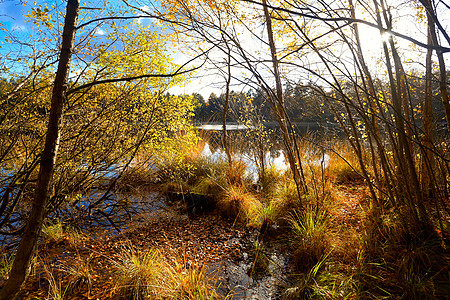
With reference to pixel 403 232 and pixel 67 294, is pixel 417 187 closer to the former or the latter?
pixel 403 232

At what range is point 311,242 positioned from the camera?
2.61 meters

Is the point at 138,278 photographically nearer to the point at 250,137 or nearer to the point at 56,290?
the point at 56,290

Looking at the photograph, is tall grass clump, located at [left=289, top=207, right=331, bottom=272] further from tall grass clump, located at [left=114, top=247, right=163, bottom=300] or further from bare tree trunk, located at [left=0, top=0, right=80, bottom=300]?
bare tree trunk, located at [left=0, top=0, right=80, bottom=300]

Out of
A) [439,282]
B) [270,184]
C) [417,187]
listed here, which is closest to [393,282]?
[439,282]

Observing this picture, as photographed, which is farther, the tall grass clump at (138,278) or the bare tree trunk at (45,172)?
the tall grass clump at (138,278)

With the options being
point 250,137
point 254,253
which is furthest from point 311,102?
point 250,137

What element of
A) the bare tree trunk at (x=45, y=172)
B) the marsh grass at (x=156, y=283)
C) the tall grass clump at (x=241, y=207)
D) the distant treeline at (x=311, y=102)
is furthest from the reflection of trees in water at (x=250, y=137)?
the bare tree trunk at (x=45, y=172)

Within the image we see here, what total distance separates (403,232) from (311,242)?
2.88 ft

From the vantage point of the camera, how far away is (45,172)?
1157mm

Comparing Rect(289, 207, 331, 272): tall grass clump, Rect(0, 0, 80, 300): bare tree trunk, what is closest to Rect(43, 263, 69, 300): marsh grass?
Rect(0, 0, 80, 300): bare tree trunk

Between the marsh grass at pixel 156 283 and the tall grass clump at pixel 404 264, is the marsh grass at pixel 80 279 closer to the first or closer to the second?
the marsh grass at pixel 156 283

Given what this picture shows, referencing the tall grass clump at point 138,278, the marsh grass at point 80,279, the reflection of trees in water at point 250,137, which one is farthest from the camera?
the reflection of trees in water at point 250,137

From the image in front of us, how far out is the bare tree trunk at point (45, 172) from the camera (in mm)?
1117

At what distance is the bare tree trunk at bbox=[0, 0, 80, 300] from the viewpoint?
1.12 meters
